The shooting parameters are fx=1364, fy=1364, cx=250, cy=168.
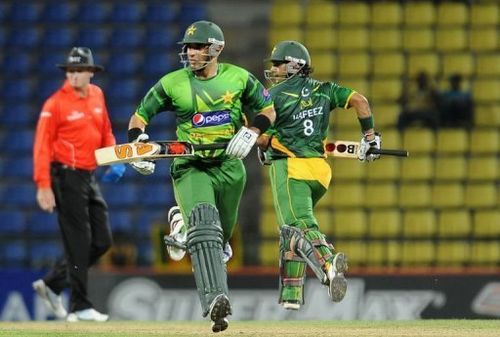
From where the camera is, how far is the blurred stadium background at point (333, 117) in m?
15.4

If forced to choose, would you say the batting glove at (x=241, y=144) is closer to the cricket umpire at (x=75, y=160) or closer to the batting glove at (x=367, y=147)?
the batting glove at (x=367, y=147)

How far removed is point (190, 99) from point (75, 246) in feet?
8.88

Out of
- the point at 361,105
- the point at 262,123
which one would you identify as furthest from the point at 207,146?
the point at 361,105

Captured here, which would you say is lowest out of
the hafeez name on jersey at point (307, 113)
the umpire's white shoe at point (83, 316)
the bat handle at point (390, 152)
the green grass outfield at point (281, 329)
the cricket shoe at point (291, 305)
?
the umpire's white shoe at point (83, 316)

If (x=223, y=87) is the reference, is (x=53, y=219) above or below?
below

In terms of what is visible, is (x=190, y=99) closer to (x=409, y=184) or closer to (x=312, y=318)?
(x=312, y=318)

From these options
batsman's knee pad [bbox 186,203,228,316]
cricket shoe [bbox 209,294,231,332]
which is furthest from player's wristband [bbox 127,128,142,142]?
cricket shoe [bbox 209,294,231,332]

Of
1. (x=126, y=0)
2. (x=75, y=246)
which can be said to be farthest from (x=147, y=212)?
(x=75, y=246)

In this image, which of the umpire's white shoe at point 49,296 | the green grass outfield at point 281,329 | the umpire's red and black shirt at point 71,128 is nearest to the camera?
the green grass outfield at point 281,329

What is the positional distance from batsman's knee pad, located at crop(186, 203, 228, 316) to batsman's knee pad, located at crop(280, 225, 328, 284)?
102 centimetres

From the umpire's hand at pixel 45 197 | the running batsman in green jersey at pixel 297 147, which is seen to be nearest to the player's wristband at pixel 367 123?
the running batsman in green jersey at pixel 297 147

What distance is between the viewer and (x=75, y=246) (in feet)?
35.2

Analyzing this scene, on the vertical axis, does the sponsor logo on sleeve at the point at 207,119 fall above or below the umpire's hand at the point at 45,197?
above

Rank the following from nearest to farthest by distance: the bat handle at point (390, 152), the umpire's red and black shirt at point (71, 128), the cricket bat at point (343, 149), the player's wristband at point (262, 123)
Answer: the player's wristband at point (262, 123) < the bat handle at point (390, 152) < the cricket bat at point (343, 149) < the umpire's red and black shirt at point (71, 128)
